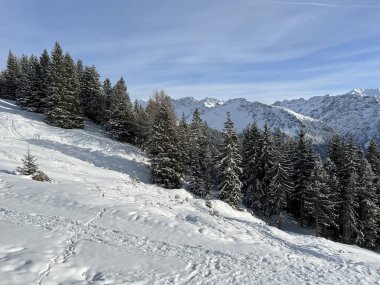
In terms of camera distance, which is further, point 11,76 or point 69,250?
point 11,76

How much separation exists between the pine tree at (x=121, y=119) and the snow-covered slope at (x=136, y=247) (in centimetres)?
3568

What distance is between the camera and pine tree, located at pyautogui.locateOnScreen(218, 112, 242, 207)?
43.6 m

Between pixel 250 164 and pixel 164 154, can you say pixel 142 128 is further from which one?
pixel 250 164

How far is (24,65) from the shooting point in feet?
240

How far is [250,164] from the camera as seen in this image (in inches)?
2063

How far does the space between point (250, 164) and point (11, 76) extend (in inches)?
2221

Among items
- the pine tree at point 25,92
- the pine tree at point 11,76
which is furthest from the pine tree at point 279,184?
the pine tree at point 11,76

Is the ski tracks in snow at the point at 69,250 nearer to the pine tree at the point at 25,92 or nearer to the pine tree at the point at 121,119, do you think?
the pine tree at the point at 121,119

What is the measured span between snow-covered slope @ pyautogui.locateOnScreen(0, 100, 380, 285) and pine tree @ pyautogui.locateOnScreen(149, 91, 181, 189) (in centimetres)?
1936

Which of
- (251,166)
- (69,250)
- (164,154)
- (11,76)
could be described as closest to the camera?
(69,250)

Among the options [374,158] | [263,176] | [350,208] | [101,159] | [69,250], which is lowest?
[350,208]

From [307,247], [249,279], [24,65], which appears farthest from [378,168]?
[24,65]

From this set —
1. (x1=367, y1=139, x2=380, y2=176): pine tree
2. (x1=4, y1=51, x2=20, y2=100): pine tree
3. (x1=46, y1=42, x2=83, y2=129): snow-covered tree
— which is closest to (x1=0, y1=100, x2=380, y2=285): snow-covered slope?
(x1=46, y1=42, x2=83, y2=129): snow-covered tree

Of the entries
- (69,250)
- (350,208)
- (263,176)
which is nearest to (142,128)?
(263,176)
